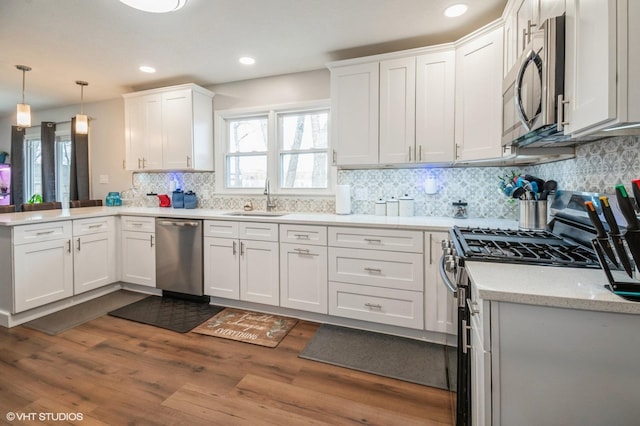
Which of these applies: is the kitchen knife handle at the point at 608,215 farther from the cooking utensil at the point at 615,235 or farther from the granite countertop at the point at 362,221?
the granite countertop at the point at 362,221

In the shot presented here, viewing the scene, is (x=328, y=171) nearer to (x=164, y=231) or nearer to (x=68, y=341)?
(x=164, y=231)

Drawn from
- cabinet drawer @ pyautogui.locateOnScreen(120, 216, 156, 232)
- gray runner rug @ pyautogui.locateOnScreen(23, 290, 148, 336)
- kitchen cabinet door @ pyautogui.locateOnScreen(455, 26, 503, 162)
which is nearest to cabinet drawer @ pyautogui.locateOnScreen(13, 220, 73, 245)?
cabinet drawer @ pyautogui.locateOnScreen(120, 216, 156, 232)

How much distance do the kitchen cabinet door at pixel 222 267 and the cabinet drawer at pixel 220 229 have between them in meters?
0.04

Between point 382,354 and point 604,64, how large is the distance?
2052mm

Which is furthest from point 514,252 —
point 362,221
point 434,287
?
point 362,221

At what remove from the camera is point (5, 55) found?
3.11 metres

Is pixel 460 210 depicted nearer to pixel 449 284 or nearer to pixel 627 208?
pixel 449 284

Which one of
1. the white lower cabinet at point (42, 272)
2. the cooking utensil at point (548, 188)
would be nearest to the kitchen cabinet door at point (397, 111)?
the cooking utensil at point (548, 188)

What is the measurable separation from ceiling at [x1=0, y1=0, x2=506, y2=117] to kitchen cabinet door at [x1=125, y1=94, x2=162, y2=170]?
32 centimetres

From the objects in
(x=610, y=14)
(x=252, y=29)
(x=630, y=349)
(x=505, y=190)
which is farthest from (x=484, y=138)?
(x=252, y=29)

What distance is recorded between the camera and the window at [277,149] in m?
3.49

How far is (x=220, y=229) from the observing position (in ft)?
10.3

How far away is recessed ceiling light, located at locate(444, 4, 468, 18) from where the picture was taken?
7.41 feet

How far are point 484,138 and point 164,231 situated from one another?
3123mm
